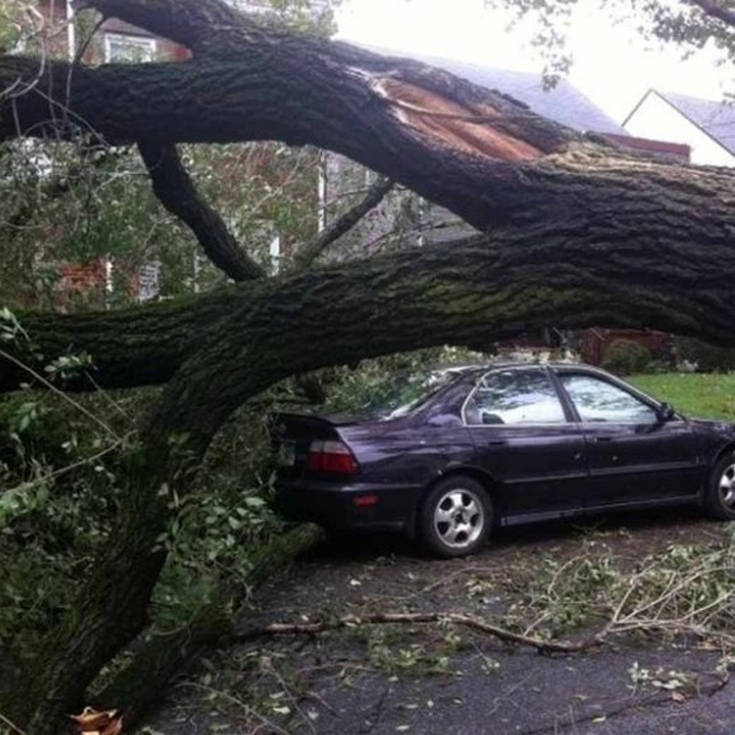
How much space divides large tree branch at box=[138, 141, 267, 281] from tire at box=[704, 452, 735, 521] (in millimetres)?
4272

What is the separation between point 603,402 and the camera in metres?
8.50

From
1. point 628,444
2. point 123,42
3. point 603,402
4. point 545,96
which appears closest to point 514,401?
point 603,402

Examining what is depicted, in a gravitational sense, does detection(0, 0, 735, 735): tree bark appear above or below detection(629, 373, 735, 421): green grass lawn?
above

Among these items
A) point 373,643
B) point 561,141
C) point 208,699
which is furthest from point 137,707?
point 561,141

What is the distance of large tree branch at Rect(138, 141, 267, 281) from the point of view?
5.91m

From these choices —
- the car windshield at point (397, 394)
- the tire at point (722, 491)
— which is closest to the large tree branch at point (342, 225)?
the car windshield at point (397, 394)

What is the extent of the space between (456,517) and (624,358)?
13205 mm

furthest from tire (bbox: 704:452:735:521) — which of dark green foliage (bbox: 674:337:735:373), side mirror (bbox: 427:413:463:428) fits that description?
dark green foliage (bbox: 674:337:735:373)

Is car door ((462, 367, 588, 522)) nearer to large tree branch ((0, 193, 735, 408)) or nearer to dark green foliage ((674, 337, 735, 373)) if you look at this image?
large tree branch ((0, 193, 735, 408))

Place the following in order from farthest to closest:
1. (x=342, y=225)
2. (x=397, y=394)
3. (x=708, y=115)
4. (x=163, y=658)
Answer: (x=708, y=115) → (x=342, y=225) → (x=397, y=394) → (x=163, y=658)

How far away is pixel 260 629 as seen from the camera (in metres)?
5.11

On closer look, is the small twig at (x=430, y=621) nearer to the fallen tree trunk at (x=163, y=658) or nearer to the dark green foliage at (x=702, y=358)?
the fallen tree trunk at (x=163, y=658)

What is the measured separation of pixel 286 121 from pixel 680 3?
14168 mm

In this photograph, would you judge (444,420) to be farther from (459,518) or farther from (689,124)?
(689,124)
